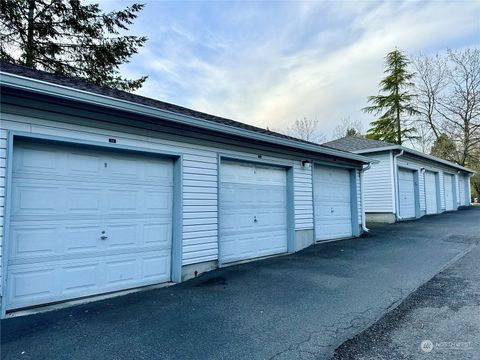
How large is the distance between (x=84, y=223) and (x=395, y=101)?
89.4ft

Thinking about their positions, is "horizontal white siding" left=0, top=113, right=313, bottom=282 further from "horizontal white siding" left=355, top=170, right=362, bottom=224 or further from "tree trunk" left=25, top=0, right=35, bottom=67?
"tree trunk" left=25, top=0, right=35, bottom=67

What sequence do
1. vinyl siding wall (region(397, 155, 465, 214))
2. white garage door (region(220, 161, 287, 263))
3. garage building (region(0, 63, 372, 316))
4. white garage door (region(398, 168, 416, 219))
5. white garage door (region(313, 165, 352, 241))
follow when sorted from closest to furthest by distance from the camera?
1. garage building (region(0, 63, 372, 316))
2. white garage door (region(220, 161, 287, 263))
3. white garage door (region(313, 165, 352, 241))
4. white garage door (region(398, 168, 416, 219))
5. vinyl siding wall (region(397, 155, 465, 214))

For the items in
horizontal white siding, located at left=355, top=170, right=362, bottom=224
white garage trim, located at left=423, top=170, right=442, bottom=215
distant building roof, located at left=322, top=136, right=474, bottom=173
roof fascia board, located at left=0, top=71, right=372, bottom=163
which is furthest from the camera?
white garage trim, located at left=423, top=170, right=442, bottom=215

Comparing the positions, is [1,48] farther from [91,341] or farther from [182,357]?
[182,357]

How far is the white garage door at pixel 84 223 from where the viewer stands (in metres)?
4.02

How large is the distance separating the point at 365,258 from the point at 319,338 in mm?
4320

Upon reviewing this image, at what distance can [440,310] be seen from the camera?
3861 millimetres

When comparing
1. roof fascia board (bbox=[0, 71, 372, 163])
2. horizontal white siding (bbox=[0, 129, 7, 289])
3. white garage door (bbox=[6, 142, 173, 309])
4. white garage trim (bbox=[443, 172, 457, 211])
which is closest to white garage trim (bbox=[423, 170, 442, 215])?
white garage trim (bbox=[443, 172, 457, 211])

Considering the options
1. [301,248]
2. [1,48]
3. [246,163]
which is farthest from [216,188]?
[1,48]

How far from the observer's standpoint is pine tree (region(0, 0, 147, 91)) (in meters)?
10.8

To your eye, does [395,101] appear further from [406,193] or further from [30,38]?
[30,38]

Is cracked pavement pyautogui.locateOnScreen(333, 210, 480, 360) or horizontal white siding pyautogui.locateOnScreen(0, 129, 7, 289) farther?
horizontal white siding pyautogui.locateOnScreen(0, 129, 7, 289)

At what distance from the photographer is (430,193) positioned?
1661cm

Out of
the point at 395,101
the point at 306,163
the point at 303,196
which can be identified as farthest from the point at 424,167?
the point at 395,101
